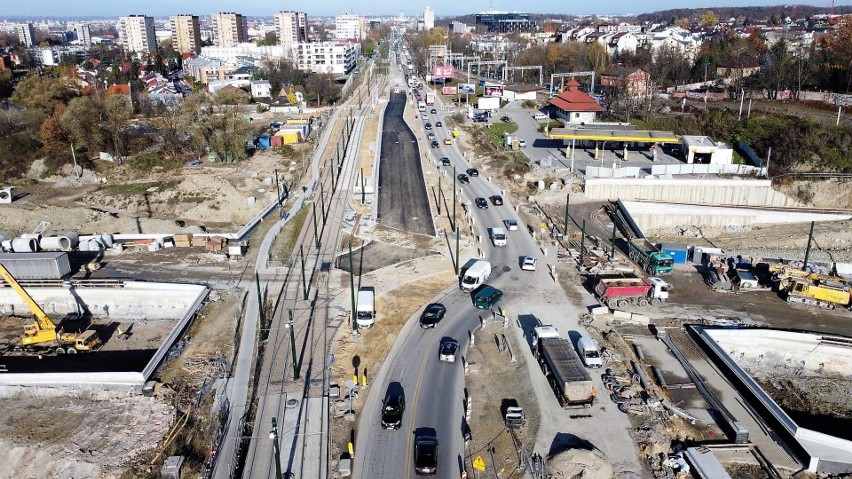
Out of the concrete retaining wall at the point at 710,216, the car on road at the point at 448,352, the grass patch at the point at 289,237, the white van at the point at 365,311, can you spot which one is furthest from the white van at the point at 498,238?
the car on road at the point at 448,352

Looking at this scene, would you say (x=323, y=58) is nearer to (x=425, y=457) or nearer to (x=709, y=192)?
(x=709, y=192)

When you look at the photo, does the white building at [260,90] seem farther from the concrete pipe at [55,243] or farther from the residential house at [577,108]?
the concrete pipe at [55,243]

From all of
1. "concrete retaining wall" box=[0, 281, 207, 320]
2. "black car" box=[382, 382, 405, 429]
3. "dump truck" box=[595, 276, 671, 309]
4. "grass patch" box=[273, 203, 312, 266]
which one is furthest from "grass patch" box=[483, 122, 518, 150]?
"black car" box=[382, 382, 405, 429]

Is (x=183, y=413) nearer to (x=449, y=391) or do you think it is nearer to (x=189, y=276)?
(x=449, y=391)

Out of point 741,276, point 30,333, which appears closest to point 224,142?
point 30,333

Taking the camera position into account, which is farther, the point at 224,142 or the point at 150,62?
the point at 150,62

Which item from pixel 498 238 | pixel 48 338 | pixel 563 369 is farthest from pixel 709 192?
pixel 48 338
